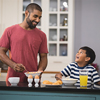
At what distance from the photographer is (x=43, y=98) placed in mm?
1477

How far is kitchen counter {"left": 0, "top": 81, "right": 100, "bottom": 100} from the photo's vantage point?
146cm

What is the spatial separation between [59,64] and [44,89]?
2286 millimetres

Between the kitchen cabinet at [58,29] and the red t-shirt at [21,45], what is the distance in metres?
1.67

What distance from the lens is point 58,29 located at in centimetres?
386

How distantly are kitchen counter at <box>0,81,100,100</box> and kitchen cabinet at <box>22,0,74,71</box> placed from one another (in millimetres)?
2247

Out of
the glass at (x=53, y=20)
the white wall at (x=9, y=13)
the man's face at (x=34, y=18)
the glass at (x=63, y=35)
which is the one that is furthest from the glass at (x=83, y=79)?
the white wall at (x=9, y=13)

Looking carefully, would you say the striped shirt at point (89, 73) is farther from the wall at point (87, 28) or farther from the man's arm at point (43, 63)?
the wall at point (87, 28)

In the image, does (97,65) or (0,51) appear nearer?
(0,51)

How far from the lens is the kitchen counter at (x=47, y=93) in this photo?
146cm

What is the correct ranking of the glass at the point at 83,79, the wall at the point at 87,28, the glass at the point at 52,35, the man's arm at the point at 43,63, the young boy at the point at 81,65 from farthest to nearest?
the wall at the point at 87,28, the glass at the point at 52,35, the man's arm at the point at 43,63, the young boy at the point at 81,65, the glass at the point at 83,79

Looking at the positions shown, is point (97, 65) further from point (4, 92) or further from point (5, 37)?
point (4, 92)

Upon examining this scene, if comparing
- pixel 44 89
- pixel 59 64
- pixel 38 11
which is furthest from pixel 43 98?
pixel 59 64

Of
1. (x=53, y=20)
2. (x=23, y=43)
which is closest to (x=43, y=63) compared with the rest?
(x=23, y=43)

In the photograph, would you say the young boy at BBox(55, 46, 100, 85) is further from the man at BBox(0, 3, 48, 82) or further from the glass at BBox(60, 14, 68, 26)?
the glass at BBox(60, 14, 68, 26)
